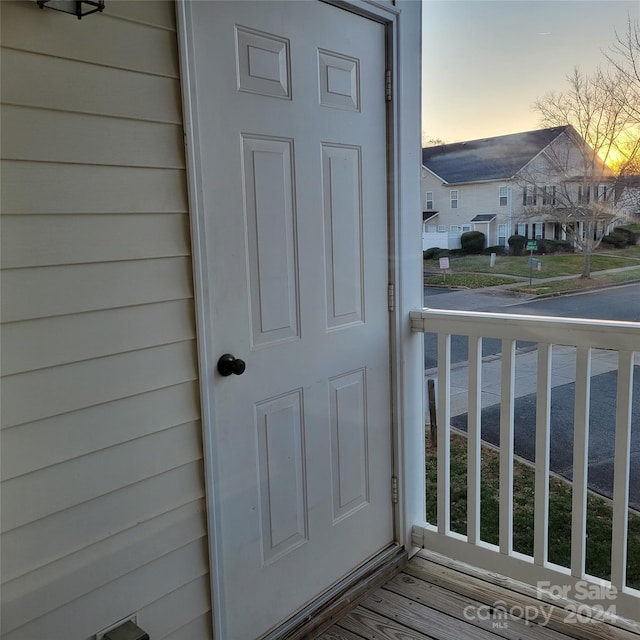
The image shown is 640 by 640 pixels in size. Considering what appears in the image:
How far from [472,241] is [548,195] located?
32 cm

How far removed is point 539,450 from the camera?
7.09ft

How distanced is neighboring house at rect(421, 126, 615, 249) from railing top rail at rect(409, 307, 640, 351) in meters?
0.29

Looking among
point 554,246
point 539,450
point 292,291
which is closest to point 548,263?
point 554,246

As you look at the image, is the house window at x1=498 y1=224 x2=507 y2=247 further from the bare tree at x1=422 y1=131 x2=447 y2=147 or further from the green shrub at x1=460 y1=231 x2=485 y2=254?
the bare tree at x1=422 y1=131 x2=447 y2=147

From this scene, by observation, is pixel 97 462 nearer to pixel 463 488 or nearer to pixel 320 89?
pixel 320 89

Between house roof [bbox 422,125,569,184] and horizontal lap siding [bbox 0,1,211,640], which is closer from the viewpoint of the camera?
horizontal lap siding [bbox 0,1,211,640]

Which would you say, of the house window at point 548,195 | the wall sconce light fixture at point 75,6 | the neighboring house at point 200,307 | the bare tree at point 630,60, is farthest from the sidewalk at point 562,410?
the wall sconce light fixture at point 75,6

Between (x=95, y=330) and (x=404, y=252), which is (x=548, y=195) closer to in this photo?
(x=404, y=252)

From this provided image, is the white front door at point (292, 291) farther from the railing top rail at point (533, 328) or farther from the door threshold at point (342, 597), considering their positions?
the railing top rail at point (533, 328)

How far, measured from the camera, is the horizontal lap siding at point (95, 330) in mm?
1271

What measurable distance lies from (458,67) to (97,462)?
189 centimetres

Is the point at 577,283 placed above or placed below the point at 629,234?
below

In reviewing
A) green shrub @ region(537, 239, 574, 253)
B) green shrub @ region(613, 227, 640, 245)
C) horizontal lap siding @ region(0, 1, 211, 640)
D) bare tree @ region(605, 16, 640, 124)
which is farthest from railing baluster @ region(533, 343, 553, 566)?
horizontal lap siding @ region(0, 1, 211, 640)

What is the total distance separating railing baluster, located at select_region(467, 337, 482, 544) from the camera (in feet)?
7.61
